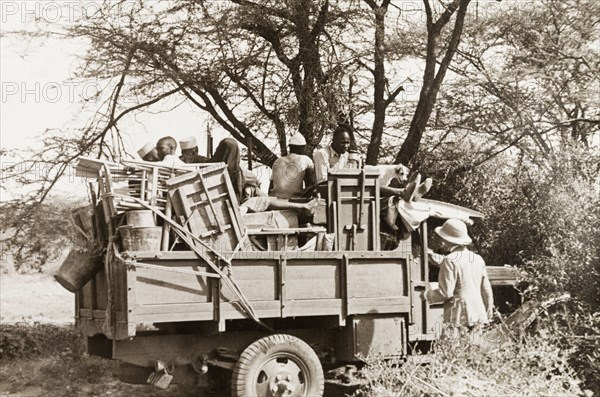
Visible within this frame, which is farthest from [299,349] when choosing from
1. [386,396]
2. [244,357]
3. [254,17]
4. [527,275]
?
[254,17]

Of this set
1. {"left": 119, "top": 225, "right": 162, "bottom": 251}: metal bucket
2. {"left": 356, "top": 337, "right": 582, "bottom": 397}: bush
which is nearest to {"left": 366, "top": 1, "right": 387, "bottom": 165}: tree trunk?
{"left": 119, "top": 225, "right": 162, "bottom": 251}: metal bucket

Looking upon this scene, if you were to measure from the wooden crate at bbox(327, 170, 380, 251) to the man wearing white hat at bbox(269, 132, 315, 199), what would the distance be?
1.00 meters

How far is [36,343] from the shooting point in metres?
11.5

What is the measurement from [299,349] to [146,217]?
1893mm

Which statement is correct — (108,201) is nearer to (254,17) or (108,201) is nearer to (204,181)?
(204,181)

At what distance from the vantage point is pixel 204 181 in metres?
7.64

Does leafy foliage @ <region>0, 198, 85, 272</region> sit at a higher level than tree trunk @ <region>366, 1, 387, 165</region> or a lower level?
lower

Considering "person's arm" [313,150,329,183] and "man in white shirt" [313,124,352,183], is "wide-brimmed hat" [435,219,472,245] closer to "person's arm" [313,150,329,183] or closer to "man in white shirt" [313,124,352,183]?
"person's arm" [313,150,329,183]

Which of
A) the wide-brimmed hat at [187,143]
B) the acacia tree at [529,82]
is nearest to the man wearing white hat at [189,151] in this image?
the wide-brimmed hat at [187,143]

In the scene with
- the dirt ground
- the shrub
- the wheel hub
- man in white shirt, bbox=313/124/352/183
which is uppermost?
man in white shirt, bbox=313/124/352/183

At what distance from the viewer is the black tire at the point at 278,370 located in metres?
7.43

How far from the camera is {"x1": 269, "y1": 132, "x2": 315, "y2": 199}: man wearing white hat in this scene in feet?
30.4

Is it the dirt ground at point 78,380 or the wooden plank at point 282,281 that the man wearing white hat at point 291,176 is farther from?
the dirt ground at point 78,380

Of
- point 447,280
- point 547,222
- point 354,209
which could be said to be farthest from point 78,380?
point 547,222
